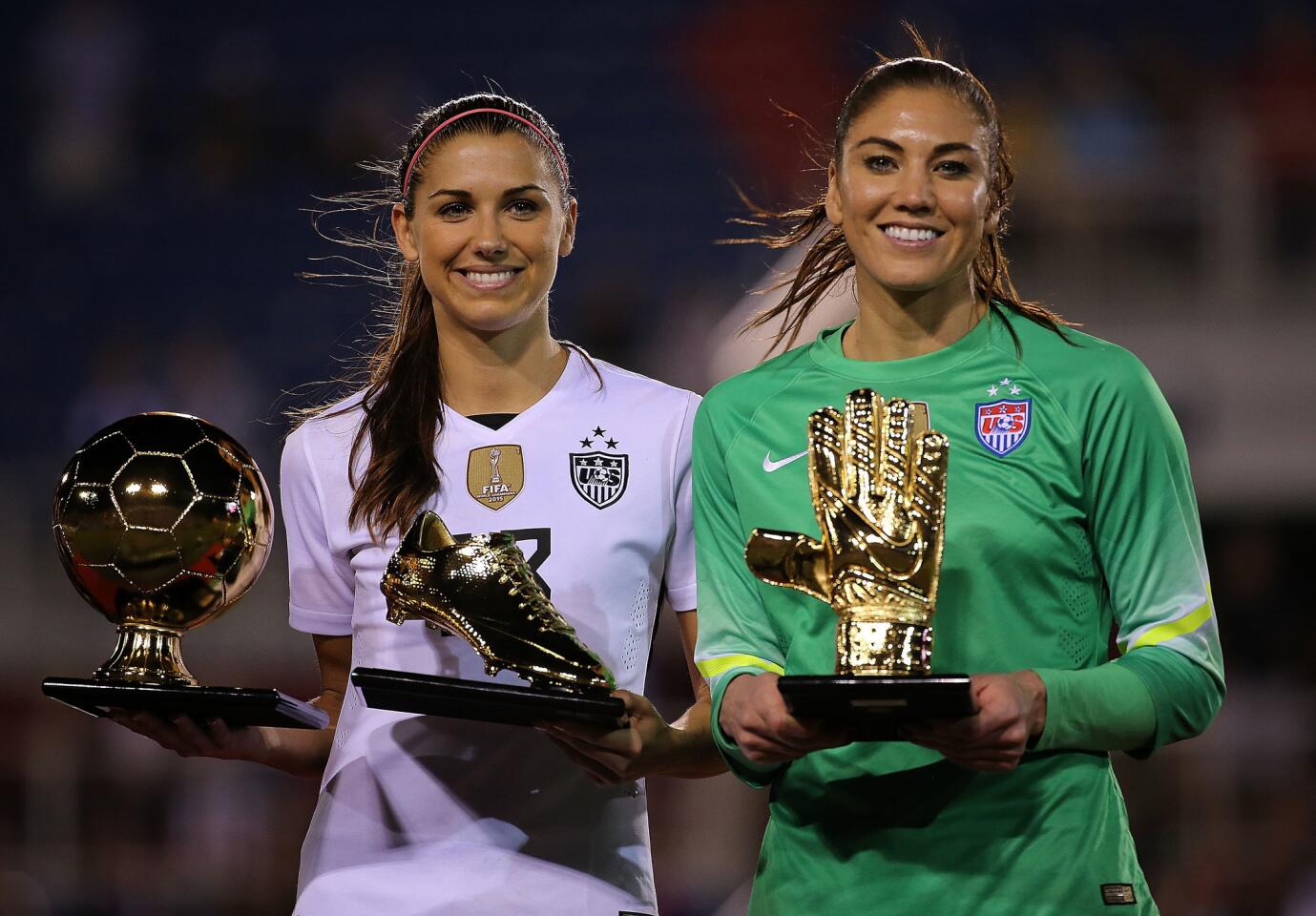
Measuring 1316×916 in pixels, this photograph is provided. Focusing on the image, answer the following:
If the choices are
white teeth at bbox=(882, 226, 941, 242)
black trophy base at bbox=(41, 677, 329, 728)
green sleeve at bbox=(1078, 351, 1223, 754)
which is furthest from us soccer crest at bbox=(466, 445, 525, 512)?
green sleeve at bbox=(1078, 351, 1223, 754)

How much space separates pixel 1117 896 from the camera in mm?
2100

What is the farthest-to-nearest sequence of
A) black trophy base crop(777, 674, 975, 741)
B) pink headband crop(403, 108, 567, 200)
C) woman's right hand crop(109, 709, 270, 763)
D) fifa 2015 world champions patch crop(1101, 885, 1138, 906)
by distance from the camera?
pink headband crop(403, 108, 567, 200)
woman's right hand crop(109, 709, 270, 763)
fifa 2015 world champions patch crop(1101, 885, 1138, 906)
black trophy base crop(777, 674, 975, 741)

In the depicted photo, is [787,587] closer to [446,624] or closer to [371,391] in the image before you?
[446,624]

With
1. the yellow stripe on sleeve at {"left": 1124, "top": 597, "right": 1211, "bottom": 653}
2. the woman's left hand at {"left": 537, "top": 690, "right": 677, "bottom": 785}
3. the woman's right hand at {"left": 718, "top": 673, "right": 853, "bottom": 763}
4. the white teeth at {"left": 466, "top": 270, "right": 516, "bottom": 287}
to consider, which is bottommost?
the woman's left hand at {"left": 537, "top": 690, "right": 677, "bottom": 785}

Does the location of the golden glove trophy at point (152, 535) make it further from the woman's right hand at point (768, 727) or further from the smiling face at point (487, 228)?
the woman's right hand at point (768, 727)

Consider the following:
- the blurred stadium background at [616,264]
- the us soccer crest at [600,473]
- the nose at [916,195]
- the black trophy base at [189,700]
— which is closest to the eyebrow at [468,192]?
the us soccer crest at [600,473]

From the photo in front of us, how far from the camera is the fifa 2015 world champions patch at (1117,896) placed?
2.10 metres

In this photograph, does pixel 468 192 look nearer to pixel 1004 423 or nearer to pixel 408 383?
pixel 408 383

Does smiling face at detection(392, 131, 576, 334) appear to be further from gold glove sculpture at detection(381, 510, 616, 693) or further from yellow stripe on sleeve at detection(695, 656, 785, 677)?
yellow stripe on sleeve at detection(695, 656, 785, 677)

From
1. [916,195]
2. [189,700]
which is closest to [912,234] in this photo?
[916,195]

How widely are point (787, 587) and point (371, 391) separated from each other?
39.1 inches

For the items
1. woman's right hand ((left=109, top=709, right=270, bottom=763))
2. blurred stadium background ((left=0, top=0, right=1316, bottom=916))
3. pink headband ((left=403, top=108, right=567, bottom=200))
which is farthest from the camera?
blurred stadium background ((left=0, top=0, right=1316, bottom=916))

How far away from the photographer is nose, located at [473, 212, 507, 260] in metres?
2.66

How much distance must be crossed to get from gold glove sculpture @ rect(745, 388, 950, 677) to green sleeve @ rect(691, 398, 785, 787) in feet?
0.75
